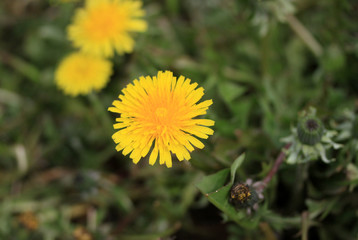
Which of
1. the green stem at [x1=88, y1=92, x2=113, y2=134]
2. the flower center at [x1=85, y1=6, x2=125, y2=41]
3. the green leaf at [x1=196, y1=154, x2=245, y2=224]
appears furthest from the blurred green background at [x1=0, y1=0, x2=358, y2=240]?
the flower center at [x1=85, y1=6, x2=125, y2=41]

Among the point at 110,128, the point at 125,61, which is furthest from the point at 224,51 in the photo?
the point at 110,128

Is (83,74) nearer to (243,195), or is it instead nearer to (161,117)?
(161,117)

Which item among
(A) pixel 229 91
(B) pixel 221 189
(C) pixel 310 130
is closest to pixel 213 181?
(B) pixel 221 189

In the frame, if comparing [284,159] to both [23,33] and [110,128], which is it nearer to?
[110,128]

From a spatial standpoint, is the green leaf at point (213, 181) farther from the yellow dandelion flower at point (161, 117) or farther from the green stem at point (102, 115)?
the green stem at point (102, 115)

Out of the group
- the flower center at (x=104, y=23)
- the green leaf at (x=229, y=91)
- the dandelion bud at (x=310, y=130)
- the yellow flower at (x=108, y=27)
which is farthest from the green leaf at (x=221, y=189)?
the flower center at (x=104, y=23)

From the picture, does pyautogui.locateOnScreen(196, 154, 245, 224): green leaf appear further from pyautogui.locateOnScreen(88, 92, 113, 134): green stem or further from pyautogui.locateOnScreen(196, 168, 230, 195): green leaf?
pyautogui.locateOnScreen(88, 92, 113, 134): green stem
